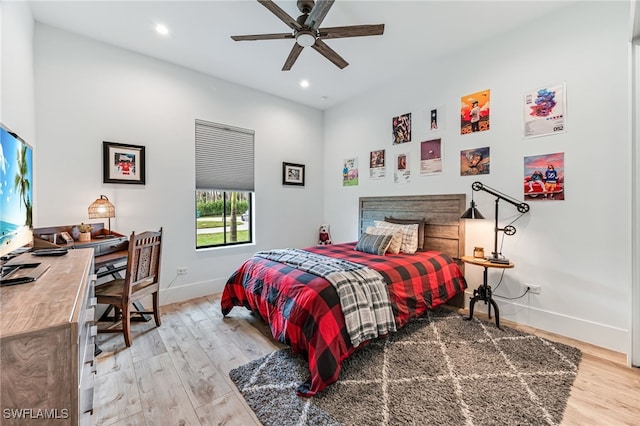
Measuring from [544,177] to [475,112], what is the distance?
101 cm

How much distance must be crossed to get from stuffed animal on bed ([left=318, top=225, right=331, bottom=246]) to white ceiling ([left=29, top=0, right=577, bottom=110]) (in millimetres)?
2509

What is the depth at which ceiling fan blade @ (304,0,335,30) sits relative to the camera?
6.02 feet

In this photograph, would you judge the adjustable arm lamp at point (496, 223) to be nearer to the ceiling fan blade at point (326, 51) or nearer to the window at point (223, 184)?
the ceiling fan blade at point (326, 51)

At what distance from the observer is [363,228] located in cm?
421

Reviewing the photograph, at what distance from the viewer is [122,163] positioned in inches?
118

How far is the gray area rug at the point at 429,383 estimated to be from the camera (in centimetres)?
152

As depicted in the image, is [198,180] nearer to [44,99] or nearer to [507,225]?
[44,99]

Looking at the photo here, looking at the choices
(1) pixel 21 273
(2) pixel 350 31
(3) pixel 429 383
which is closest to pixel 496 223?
(3) pixel 429 383

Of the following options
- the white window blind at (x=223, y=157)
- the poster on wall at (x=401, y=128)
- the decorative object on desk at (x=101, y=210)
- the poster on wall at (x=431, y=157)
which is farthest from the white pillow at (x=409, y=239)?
the decorative object on desk at (x=101, y=210)

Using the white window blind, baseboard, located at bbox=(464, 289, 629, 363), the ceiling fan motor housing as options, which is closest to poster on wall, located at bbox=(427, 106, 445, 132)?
the ceiling fan motor housing

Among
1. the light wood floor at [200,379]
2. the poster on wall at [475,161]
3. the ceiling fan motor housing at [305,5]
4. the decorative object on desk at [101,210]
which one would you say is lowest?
the light wood floor at [200,379]

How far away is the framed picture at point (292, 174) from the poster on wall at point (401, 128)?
168 cm

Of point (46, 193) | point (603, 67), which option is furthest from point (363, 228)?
point (46, 193)

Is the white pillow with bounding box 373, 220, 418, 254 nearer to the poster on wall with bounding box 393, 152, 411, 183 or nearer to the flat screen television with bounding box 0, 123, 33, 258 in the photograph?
the poster on wall with bounding box 393, 152, 411, 183
